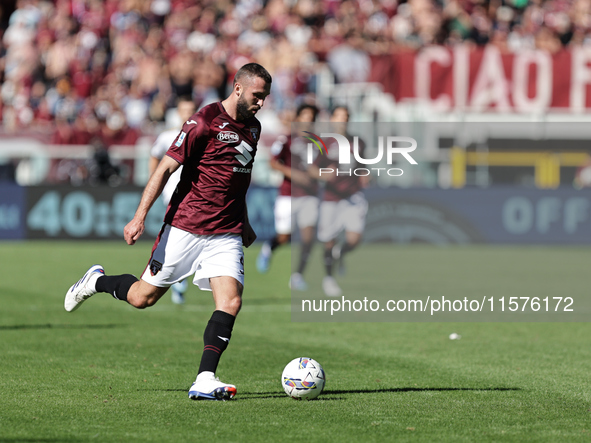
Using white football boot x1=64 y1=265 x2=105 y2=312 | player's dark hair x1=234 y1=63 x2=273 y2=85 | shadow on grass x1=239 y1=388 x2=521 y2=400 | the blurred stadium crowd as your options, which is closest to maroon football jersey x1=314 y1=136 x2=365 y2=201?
white football boot x1=64 y1=265 x2=105 y2=312

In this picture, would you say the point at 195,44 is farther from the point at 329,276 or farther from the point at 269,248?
the point at 329,276

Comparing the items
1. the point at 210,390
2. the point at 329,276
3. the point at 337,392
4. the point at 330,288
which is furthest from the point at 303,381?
the point at 329,276

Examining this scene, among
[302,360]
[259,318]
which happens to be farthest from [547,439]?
[259,318]

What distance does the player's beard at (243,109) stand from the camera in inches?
256

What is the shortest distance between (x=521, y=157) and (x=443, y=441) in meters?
17.5

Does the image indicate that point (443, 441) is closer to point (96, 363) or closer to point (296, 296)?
point (96, 363)

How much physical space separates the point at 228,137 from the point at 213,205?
0.48 meters

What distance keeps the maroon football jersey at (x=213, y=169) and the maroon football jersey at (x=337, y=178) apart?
5.81 metres

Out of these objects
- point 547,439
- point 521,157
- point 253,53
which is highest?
point 253,53

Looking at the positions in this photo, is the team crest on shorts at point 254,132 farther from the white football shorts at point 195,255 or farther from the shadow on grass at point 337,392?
the shadow on grass at point 337,392

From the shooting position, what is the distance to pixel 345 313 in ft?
38.8

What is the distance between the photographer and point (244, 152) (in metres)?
6.65

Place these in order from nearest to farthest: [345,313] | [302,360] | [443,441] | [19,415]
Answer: [443,441] < [19,415] < [302,360] < [345,313]

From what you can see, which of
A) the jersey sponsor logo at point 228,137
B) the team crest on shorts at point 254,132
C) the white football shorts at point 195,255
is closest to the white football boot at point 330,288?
the white football shorts at point 195,255
